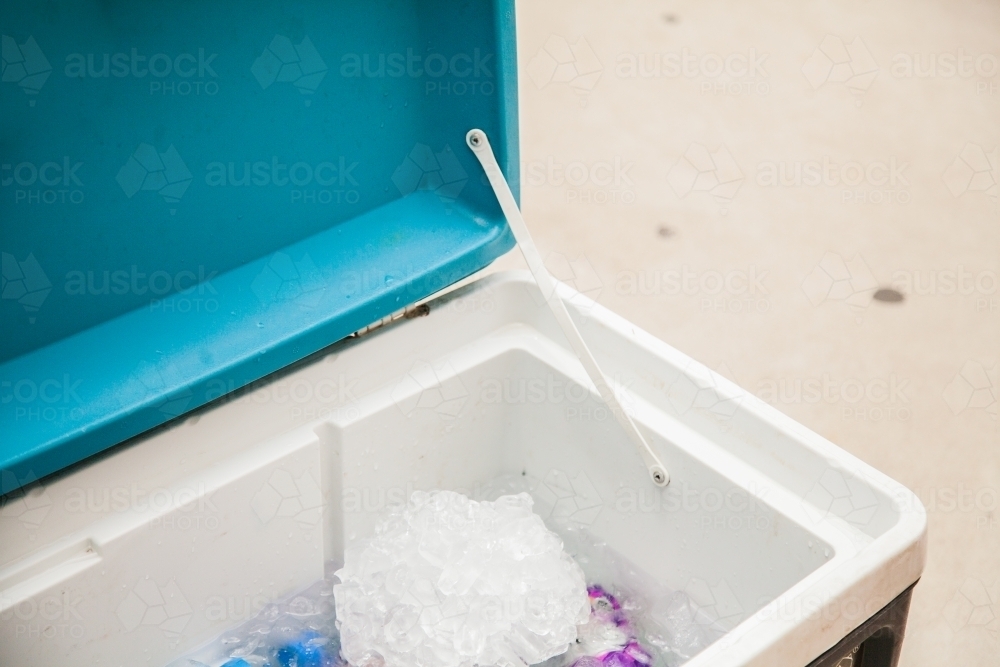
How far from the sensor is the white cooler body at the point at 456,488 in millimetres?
940

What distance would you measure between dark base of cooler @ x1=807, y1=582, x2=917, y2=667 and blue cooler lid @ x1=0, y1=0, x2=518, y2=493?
1.68ft

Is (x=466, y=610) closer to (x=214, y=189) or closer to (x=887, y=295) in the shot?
(x=214, y=189)

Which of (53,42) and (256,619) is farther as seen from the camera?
(256,619)

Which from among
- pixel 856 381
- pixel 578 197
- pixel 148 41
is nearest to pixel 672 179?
pixel 578 197

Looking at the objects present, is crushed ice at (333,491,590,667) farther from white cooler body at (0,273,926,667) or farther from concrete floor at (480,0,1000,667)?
concrete floor at (480,0,1000,667)

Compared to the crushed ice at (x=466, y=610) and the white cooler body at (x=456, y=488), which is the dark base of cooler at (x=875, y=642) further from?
the crushed ice at (x=466, y=610)

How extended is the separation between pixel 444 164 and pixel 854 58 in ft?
5.52

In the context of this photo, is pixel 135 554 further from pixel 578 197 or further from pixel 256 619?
pixel 578 197

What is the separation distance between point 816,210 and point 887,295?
0.26 metres

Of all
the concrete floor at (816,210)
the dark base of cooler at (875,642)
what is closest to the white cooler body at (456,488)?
the dark base of cooler at (875,642)

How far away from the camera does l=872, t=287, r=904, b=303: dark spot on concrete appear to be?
6.16 feet

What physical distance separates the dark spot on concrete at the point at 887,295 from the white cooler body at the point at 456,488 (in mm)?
895

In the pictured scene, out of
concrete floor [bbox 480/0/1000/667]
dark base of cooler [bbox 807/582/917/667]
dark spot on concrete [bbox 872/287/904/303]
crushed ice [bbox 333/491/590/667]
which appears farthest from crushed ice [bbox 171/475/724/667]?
dark spot on concrete [bbox 872/287/904/303]

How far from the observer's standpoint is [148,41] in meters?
0.90
